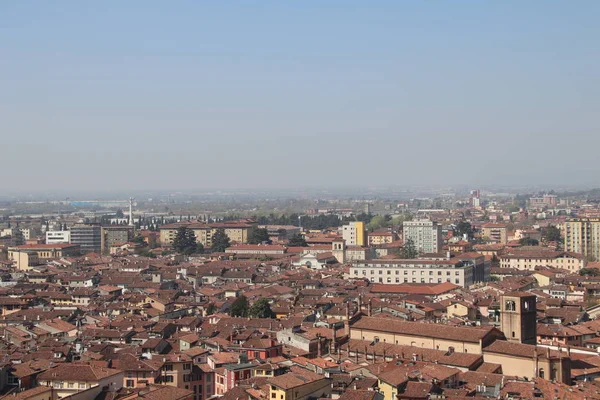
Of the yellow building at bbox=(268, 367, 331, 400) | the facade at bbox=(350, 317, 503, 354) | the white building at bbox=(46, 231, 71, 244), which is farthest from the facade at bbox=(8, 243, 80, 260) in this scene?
the yellow building at bbox=(268, 367, 331, 400)

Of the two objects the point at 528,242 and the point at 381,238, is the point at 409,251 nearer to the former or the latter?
the point at 528,242

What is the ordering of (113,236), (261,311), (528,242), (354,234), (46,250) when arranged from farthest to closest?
1. (113,236)
2. (354,234)
3. (528,242)
4. (46,250)
5. (261,311)

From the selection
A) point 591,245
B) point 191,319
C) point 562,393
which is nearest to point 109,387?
point 562,393

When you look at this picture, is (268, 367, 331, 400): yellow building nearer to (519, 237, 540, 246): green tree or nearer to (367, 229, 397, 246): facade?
(519, 237, 540, 246): green tree

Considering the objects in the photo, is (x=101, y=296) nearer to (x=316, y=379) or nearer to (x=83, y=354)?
(x=83, y=354)

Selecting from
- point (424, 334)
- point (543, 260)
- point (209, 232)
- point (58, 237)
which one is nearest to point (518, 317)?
point (424, 334)

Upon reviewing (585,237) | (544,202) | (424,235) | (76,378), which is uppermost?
(76,378)

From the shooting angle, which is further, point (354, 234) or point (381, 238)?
point (381, 238)
